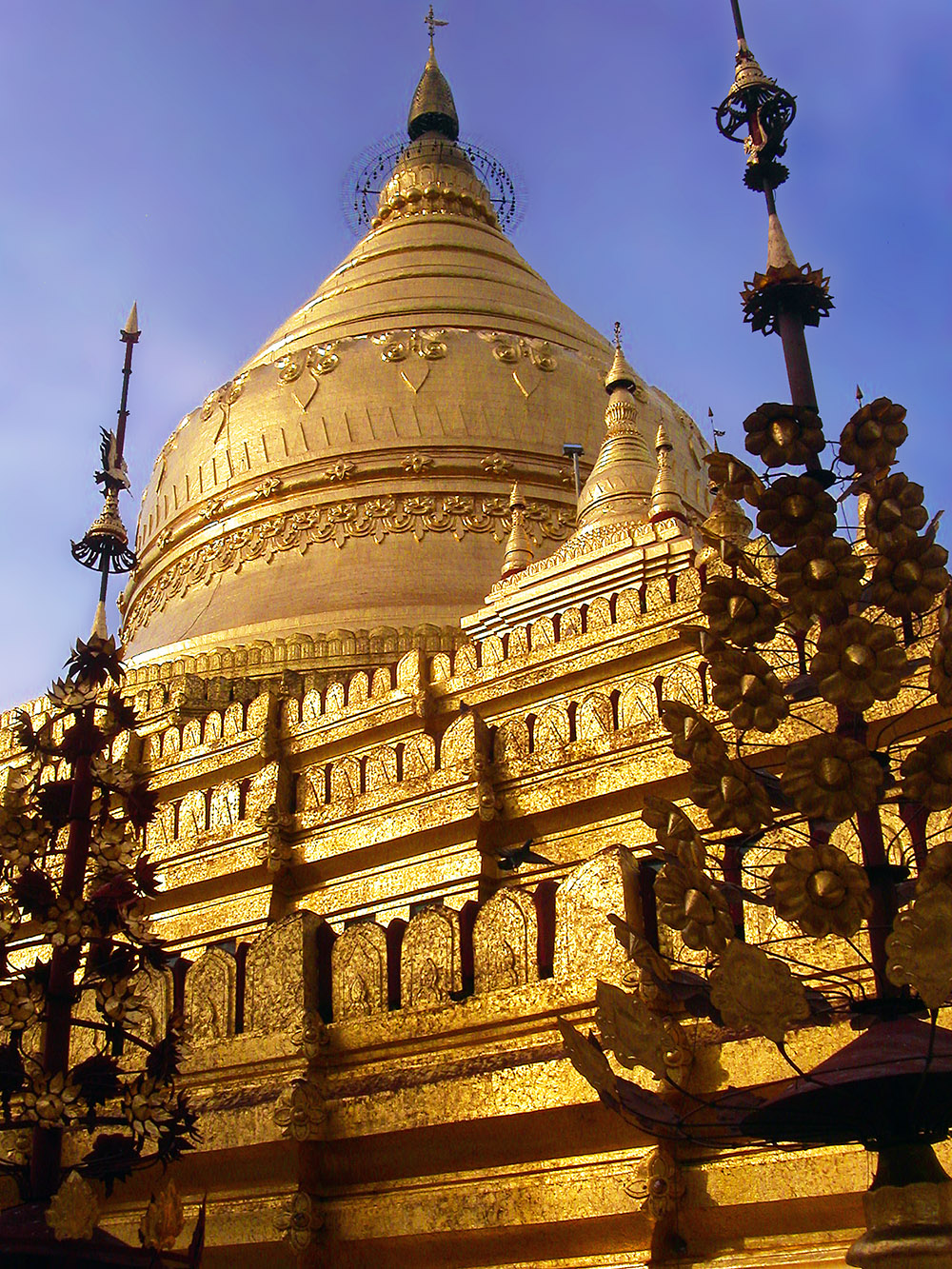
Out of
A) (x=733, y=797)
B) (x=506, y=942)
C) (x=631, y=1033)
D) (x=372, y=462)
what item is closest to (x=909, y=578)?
(x=733, y=797)

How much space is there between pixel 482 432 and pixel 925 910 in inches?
808

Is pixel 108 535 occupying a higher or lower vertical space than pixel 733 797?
higher

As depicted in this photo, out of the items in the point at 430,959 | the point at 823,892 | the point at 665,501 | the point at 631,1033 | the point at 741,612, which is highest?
the point at 665,501

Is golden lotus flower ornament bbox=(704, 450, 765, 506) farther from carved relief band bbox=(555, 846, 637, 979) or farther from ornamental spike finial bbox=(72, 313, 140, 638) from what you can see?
ornamental spike finial bbox=(72, 313, 140, 638)

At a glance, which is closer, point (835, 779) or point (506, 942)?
point (835, 779)

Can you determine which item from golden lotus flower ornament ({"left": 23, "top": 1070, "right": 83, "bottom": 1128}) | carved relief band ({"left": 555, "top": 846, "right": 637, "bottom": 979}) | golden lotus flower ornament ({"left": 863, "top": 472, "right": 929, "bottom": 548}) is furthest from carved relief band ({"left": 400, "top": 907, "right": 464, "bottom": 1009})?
golden lotus flower ornament ({"left": 863, "top": 472, "right": 929, "bottom": 548})

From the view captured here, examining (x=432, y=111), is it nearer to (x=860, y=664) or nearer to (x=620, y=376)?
(x=620, y=376)

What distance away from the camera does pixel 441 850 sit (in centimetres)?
1098

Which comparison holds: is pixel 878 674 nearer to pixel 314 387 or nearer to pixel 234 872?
pixel 234 872

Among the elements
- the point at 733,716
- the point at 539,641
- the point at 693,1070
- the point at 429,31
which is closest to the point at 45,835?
the point at 693,1070

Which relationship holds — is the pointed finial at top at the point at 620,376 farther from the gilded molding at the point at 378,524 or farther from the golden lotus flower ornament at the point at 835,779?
the golden lotus flower ornament at the point at 835,779

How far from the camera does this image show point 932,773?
3789mm

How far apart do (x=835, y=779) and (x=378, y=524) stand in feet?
61.1

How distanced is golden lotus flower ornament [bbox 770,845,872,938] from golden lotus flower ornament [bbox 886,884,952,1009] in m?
0.22
